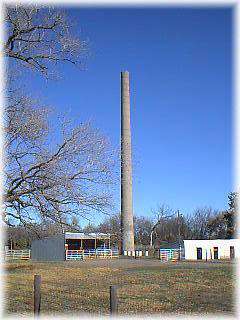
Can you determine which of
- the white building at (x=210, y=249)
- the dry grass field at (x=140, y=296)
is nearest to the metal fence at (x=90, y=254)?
the white building at (x=210, y=249)

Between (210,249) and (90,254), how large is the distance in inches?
487

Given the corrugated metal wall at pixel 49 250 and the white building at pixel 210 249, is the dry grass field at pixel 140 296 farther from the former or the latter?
the corrugated metal wall at pixel 49 250

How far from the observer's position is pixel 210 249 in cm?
5138

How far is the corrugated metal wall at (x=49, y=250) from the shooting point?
5303 cm

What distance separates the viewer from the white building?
50125mm

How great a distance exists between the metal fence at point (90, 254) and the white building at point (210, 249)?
8703mm

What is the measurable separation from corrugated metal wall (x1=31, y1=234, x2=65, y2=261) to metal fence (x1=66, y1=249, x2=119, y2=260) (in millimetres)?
1044

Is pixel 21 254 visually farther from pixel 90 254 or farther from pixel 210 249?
pixel 210 249

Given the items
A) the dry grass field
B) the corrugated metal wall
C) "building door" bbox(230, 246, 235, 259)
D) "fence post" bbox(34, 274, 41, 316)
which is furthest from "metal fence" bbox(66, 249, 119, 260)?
"fence post" bbox(34, 274, 41, 316)

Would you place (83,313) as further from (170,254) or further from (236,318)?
(170,254)

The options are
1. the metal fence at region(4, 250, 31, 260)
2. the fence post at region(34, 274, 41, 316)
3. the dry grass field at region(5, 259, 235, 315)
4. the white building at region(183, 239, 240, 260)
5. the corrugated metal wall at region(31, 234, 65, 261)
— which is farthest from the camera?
the metal fence at region(4, 250, 31, 260)

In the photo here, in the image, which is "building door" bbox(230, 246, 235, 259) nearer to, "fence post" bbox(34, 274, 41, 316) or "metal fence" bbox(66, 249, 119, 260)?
"metal fence" bbox(66, 249, 119, 260)

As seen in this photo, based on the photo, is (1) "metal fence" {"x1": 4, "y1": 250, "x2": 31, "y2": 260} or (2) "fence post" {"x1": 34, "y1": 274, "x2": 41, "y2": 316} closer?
(2) "fence post" {"x1": 34, "y1": 274, "x2": 41, "y2": 316}

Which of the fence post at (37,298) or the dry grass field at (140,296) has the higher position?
the fence post at (37,298)
